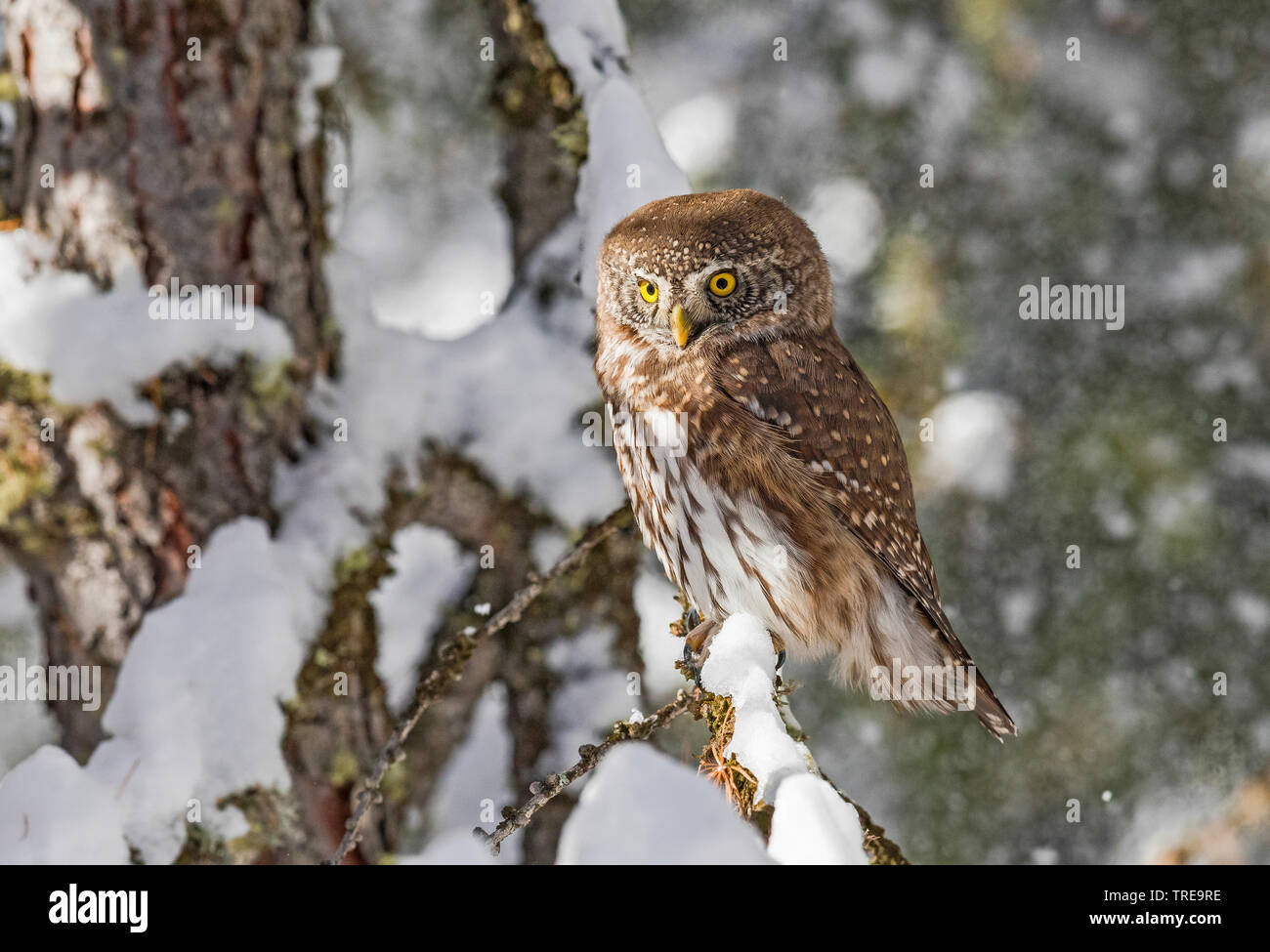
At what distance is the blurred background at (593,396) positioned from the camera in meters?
2.43

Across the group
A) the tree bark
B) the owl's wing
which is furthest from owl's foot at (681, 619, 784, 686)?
the tree bark

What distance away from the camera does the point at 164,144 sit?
2426mm

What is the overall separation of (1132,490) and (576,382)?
2.28 meters

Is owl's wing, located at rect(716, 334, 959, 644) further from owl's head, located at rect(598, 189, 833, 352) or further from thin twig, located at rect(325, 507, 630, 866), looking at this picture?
thin twig, located at rect(325, 507, 630, 866)

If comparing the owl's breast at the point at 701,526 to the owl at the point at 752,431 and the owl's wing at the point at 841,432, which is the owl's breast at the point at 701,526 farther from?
the owl's wing at the point at 841,432

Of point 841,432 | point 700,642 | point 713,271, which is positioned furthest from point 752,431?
point 700,642

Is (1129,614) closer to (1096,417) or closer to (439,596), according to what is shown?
(1096,417)

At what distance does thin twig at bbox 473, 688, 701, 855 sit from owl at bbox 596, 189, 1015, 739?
0.41 metres

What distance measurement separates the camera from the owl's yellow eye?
203 cm

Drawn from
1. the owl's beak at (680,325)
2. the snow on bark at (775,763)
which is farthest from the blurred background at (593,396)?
the owl's beak at (680,325)

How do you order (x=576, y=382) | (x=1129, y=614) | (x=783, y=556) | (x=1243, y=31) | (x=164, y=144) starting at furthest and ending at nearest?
1. (x=1129, y=614)
2. (x=1243, y=31)
3. (x=576, y=382)
4. (x=164, y=144)
5. (x=783, y=556)

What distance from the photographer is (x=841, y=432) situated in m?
2.12

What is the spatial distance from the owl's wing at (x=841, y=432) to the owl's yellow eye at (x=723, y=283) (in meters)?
0.13
